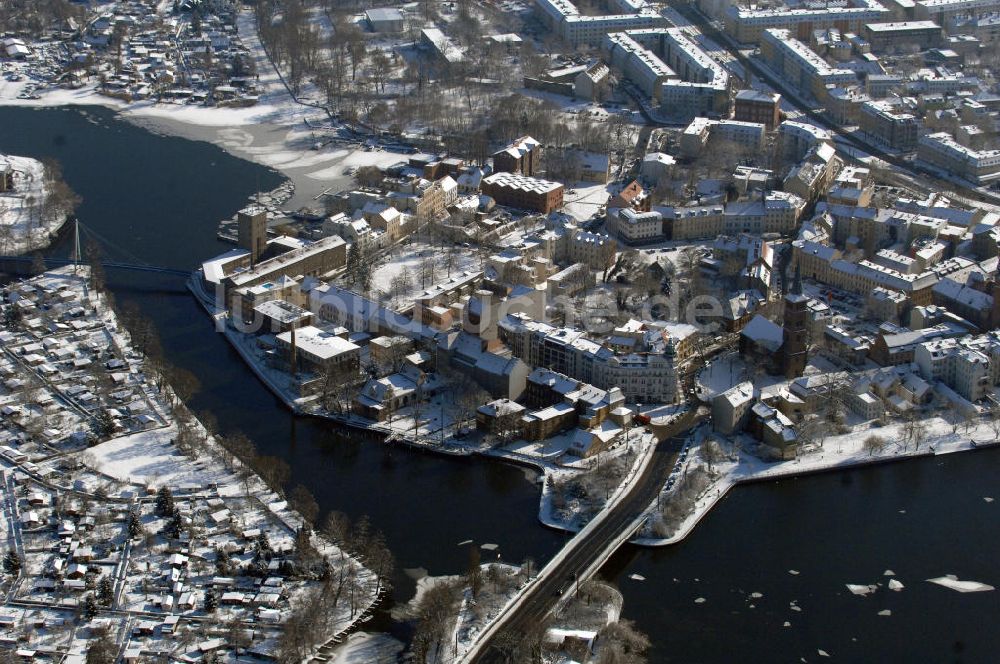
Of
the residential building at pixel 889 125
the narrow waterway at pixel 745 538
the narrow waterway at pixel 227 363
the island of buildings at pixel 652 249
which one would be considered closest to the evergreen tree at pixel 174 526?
the narrow waterway at pixel 745 538

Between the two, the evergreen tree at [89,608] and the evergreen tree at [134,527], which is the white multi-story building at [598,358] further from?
the evergreen tree at [89,608]

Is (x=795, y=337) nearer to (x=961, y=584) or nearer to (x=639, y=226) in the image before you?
(x=961, y=584)

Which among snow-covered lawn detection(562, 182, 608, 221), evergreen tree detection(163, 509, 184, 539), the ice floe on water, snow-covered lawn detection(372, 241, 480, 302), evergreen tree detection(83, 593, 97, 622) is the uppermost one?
snow-covered lawn detection(562, 182, 608, 221)

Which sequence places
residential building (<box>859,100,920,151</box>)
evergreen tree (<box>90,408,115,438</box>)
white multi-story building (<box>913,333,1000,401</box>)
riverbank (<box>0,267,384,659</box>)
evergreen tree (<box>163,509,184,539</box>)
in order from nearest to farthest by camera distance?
riverbank (<box>0,267,384,659</box>)
evergreen tree (<box>163,509,184,539</box>)
evergreen tree (<box>90,408,115,438</box>)
white multi-story building (<box>913,333,1000,401</box>)
residential building (<box>859,100,920,151</box>)

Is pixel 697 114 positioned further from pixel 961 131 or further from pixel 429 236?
pixel 429 236

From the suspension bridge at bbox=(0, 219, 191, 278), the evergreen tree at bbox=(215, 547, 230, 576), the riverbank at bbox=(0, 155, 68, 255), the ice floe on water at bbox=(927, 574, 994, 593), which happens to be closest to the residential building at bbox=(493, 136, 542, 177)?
the suspension bridge at bbox=(0, 219, 191, 278)

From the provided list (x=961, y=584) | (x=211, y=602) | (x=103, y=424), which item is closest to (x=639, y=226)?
(x=103, y=424)

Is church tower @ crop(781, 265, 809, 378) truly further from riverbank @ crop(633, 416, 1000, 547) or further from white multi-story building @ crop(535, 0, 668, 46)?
white multi-story building @ crop(535, 0, 668, 46)
